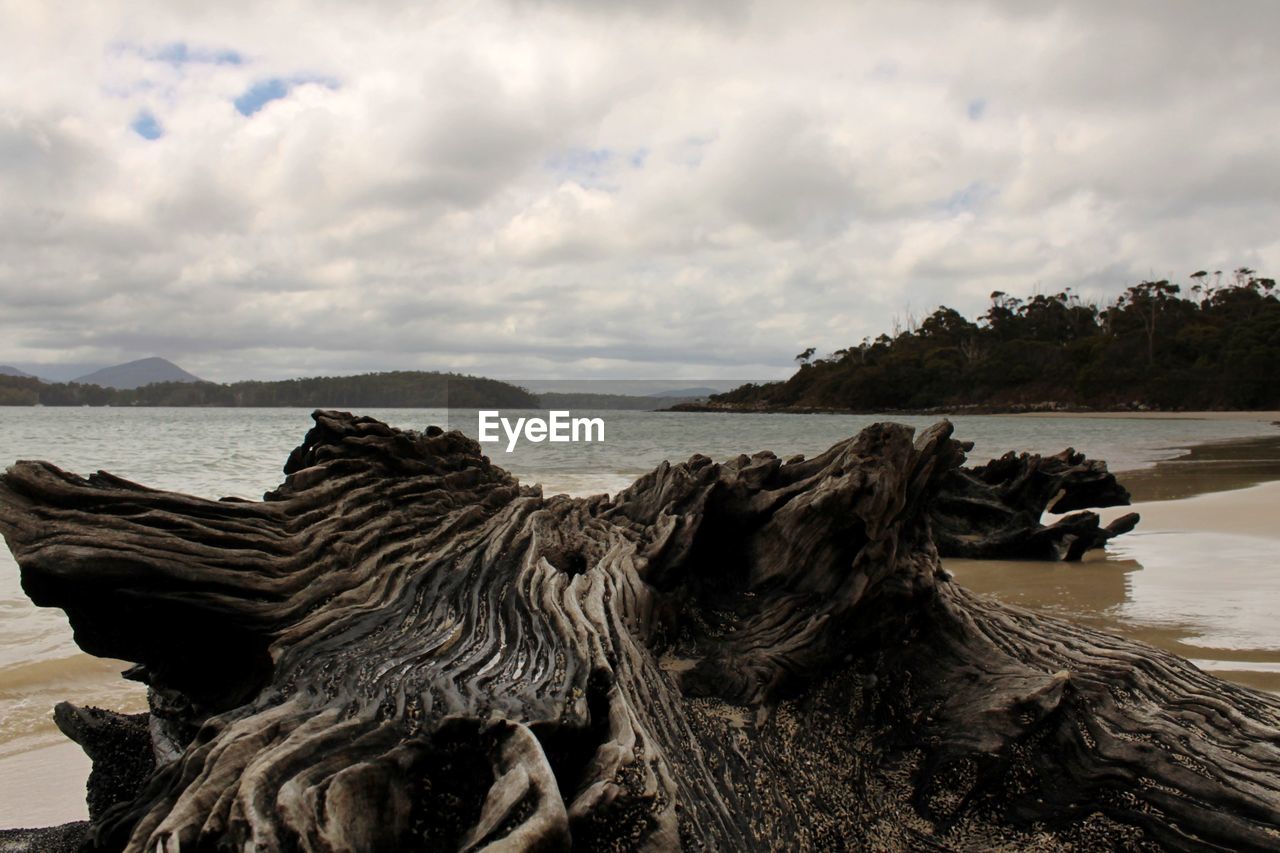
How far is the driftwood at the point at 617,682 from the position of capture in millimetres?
2053

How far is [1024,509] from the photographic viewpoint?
8328mm

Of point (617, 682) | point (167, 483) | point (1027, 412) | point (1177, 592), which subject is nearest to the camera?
point (617, 682)

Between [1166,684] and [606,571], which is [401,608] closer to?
[606,571]

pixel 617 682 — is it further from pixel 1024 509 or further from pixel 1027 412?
pixel 1027 412

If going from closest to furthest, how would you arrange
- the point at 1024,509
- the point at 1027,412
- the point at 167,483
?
the point at 1024,509
the point at 167,483
the point at 1027,412

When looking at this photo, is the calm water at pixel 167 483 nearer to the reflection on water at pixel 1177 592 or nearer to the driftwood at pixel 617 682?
the reflection on water at pixel 1177 592

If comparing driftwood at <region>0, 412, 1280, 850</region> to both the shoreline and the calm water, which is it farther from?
the shoreline

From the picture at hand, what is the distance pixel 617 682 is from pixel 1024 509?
6816 millimetres

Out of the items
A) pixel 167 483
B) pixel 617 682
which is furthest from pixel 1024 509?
pixel 167 483

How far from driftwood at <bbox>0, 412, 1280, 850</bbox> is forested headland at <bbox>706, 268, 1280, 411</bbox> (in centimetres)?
7789

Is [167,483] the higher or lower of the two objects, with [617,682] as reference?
Result: lower

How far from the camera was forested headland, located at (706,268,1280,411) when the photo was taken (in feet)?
237

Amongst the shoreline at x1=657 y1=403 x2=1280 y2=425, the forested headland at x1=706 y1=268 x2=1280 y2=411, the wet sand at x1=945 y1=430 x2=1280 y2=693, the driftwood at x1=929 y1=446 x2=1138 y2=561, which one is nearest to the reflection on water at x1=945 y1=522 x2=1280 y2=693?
the wet sand at x1=945 y1=430 x2=1280 y2=693

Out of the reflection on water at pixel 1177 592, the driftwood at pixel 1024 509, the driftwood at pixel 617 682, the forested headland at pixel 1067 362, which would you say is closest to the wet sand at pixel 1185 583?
the reflection on water at pixel 1177 592
